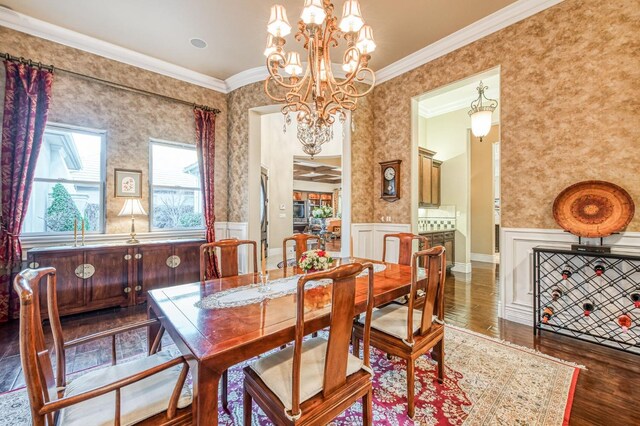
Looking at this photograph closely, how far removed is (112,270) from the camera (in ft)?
11.2

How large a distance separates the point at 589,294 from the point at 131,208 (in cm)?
546

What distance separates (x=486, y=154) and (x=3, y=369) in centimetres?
834

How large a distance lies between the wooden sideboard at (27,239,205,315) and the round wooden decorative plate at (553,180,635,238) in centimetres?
455

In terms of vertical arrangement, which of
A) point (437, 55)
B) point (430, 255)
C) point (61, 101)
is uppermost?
point (437, 55)

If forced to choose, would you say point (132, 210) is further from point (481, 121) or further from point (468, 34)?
point (481, 121)

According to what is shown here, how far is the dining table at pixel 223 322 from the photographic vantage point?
1066 mm

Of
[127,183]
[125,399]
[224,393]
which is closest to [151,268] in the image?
[127,183]

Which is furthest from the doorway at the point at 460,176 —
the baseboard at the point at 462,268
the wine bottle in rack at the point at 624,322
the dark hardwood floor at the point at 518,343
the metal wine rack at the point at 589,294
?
the wine bottle in rack at the point at 624,322

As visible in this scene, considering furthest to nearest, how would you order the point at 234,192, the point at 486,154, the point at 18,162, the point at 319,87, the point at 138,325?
the point at 486,154 → the point at 234,192 → the point at 18,162 → the point at 319,87 → the point at 138,325

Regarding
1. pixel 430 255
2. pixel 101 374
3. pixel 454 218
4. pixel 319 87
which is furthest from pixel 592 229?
pixel 101 374

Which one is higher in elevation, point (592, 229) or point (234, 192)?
point (234, 192)

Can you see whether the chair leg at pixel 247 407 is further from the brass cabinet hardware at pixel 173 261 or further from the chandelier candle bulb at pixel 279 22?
the brass cabinet hardware at pixel 173 261

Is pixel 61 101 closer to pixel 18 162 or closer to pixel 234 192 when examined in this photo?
pixel 18 162

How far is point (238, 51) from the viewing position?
394 centimetres
